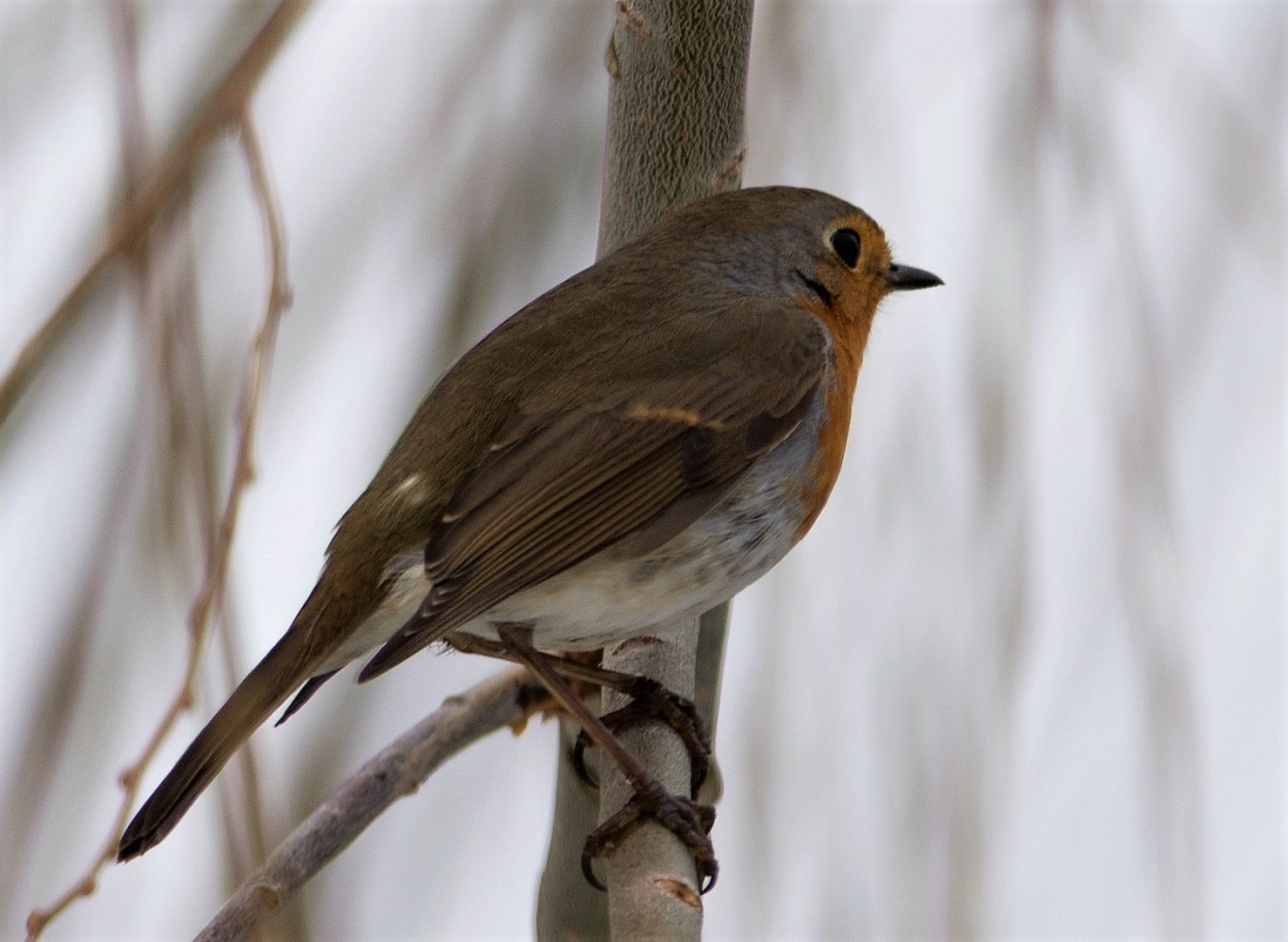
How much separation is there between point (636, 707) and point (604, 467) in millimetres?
371

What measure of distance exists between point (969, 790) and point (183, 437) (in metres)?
1.03

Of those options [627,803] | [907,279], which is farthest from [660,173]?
[627,803]

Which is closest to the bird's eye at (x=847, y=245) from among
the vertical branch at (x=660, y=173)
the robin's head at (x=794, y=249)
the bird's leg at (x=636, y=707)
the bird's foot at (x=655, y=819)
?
the robin's head at (x=794, y=249)

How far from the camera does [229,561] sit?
160 cm

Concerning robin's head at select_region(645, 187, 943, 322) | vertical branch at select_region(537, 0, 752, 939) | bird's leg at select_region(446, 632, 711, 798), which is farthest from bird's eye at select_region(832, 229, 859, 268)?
bird's leg at select_region(446, 632, 711, 798)

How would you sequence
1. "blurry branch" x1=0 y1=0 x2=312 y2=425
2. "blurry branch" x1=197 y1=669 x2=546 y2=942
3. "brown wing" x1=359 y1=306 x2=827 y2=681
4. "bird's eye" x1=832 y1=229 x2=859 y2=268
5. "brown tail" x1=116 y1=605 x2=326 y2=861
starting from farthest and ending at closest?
"bird's eye" x1=832 y1=229 x2=859 y2=268, "brown wing" x1=359 y1=306 x2=827 y2=681, "brown tail" x1=116 y1=605 x2=326 y2=861, "blurry branch" x1=197 y1=669 x2=546 y2=942, "blurry branch" x1=0 y1=0 x2=312 y2=425

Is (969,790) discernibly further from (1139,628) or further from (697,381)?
(697,381)

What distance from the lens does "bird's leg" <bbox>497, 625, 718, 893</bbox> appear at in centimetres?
192

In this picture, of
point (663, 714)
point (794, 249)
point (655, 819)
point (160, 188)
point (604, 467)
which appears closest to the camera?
point (160, 188)

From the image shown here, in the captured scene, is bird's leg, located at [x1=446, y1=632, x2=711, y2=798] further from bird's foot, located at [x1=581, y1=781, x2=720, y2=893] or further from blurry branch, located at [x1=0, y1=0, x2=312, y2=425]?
blurry branch, located at [x1=0, y1=0, x2=312, y2=425]

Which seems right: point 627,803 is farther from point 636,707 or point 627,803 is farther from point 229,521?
point 229,521

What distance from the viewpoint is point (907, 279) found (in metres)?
2.66

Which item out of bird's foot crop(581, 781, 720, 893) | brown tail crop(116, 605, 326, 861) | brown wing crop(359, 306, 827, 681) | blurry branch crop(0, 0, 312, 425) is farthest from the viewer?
brown wing crop(359, 306, 827, 681)

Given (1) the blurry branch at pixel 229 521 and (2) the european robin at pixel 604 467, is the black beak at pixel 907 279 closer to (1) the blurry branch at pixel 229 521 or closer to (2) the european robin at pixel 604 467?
(2) the european robin at pixel 604 467
